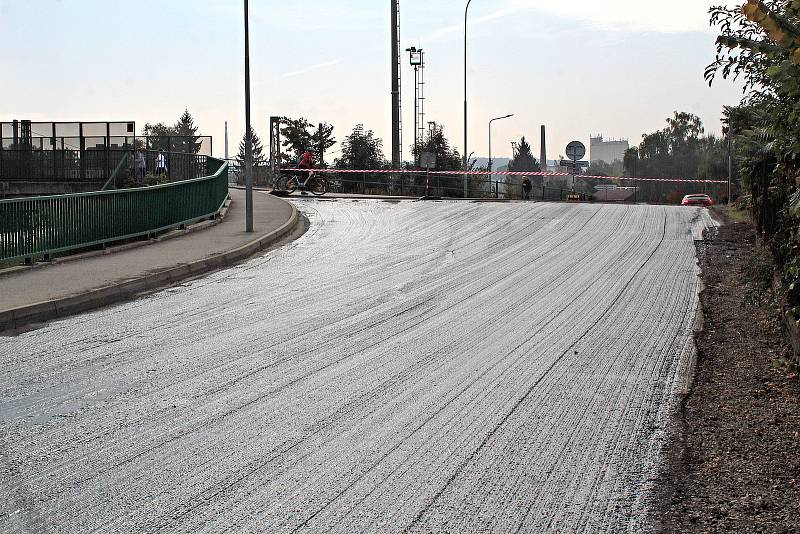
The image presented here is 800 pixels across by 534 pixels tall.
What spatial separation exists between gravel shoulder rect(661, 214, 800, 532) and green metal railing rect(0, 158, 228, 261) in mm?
11261

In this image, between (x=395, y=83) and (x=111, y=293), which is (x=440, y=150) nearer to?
(x=395, y=83)

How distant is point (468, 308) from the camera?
42.3 feet

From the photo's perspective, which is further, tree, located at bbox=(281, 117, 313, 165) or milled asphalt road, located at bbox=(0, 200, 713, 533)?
tree, located at bbox=(281, 117, 313, 165)

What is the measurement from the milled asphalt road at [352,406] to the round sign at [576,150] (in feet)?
114

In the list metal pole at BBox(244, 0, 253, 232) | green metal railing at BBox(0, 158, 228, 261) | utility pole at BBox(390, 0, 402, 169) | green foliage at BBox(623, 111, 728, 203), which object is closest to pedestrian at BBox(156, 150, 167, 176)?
green metal railing at BBox(0, 158, 228, 261)

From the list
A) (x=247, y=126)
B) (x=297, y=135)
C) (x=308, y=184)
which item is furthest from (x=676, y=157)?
(x=247, y=126)

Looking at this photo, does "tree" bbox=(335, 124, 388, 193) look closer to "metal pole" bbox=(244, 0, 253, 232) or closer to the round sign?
the round sign

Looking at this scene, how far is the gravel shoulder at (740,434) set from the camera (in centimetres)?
→ 554

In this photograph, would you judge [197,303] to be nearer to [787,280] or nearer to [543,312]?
[543,312]

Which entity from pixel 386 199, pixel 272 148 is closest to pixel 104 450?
pixel 386 199

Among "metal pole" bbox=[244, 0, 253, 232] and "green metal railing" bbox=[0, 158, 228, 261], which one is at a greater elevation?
"metal pole" bbox=[244, 0, 253, 232]

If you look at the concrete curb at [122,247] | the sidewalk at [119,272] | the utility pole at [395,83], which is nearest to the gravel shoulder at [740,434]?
the sidewalk at [119,272]

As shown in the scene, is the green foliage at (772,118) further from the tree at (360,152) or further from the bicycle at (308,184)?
the tree at (360,152)

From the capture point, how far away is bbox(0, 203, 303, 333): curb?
12305 millimetres
